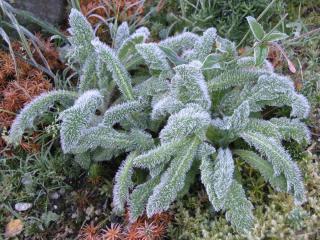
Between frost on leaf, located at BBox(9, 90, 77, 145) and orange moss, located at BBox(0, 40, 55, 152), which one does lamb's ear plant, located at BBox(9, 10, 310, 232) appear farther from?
orange moss, located at BBox(0, 40, 55, 152)

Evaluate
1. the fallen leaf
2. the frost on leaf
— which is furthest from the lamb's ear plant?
the fallen leaf

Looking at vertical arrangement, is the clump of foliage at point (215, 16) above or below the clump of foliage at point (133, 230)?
above

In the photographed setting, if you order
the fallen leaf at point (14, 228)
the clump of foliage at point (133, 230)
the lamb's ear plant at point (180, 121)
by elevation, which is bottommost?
the clump of foliage at point (133, 230)

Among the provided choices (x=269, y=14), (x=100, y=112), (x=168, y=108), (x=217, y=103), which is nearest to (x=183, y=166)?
(x=168, y=108)

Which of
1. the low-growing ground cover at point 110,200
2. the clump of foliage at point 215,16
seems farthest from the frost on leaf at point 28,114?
the clump of foliage at point 215,16

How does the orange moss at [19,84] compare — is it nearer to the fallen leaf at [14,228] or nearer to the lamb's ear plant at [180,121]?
the lamb's ear plant at [180,121]

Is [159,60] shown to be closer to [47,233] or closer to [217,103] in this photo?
[217,103]
